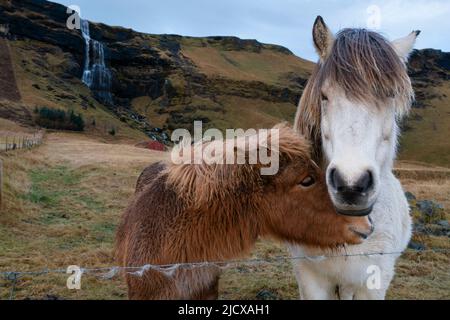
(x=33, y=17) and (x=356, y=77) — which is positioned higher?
(x=33, y=17)

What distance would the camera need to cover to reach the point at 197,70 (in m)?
113

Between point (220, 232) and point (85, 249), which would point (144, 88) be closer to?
point (85, 249)

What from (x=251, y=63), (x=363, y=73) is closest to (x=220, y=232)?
(x=363, y=73)

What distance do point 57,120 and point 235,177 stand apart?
6203 centimetres

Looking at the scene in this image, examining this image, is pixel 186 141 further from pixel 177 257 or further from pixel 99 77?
pixel 99 77

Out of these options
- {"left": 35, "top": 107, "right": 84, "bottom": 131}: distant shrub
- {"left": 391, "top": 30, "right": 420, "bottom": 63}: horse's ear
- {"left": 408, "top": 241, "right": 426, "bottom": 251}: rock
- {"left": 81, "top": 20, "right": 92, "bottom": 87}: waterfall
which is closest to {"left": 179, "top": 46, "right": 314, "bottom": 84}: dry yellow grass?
{"left": 81, "top": 20, "right": 92, "bottom": 87}: waterfall

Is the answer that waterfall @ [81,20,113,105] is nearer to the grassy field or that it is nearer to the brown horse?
the grassy field

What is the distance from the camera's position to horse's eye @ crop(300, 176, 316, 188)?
10.6 feet

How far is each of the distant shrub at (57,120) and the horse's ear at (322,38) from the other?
199 ft

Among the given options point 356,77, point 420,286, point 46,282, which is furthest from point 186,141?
point 420,286

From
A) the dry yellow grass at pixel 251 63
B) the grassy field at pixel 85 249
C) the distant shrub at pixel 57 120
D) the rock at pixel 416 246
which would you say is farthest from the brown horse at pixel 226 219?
the dry yellow grass at pixel 251 63

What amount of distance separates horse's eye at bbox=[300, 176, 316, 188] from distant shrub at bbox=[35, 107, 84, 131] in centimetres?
6056

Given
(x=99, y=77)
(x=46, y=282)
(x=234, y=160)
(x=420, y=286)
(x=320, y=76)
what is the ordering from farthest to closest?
(x=99, y=77) < (x=420, y=286) < (x=46, y=282) < (x=234, y=160) < (x=320, y=76)

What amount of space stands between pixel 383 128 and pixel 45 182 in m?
16.5
